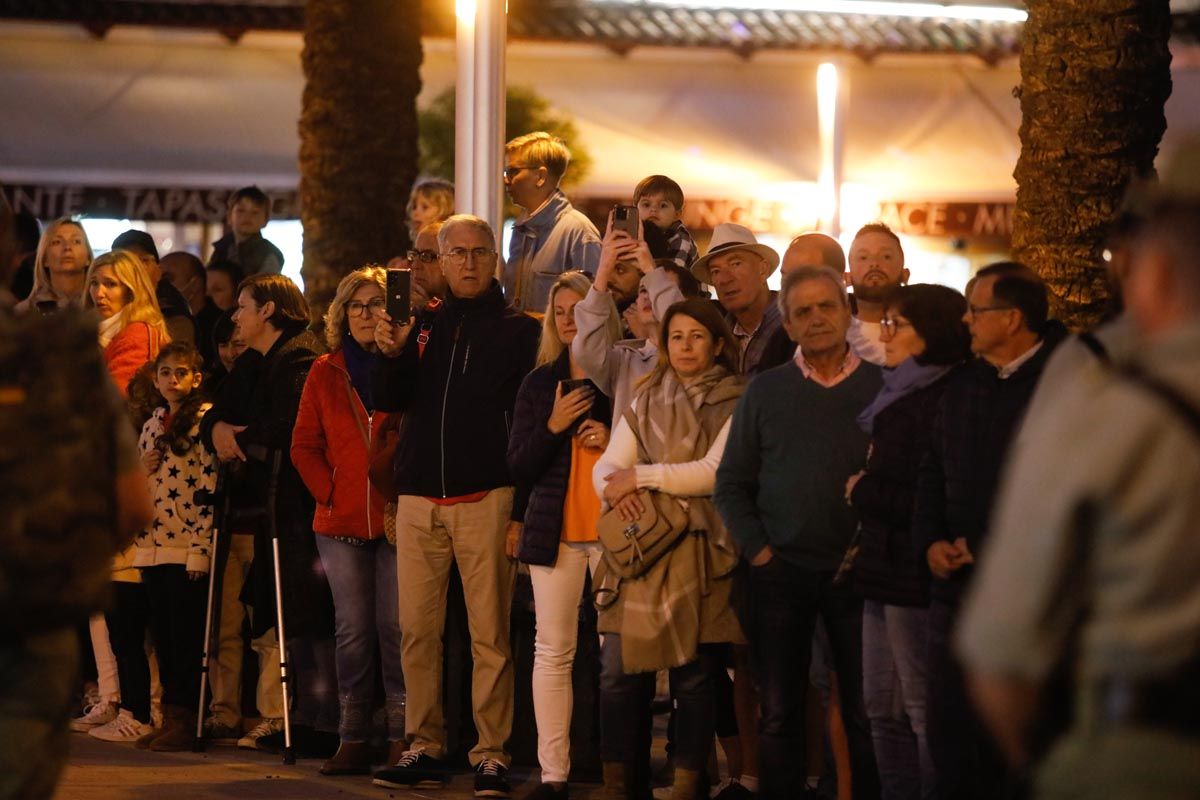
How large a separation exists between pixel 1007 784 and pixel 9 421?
3536 mm

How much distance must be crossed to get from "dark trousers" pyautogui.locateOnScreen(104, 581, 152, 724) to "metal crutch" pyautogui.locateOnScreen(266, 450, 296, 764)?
0.97m

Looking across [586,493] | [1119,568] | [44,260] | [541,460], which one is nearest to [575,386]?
[541,460]

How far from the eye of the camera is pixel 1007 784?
6.38 m

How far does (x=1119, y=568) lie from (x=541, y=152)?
724 cm

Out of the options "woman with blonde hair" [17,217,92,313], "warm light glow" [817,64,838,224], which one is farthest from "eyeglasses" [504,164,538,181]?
"warm light glow" [817,64,838,224]

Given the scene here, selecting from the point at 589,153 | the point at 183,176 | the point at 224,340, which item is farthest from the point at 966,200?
the point at 224,340

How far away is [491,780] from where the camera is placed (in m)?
8.87

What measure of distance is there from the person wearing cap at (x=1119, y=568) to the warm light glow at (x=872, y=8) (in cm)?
2316

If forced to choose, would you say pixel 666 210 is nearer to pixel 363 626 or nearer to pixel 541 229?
pixel 541 229

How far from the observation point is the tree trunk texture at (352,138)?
47.4ft

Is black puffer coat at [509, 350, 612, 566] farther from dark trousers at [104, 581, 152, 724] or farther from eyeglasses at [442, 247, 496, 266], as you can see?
dark trousers at [104, 581, 152, 724]

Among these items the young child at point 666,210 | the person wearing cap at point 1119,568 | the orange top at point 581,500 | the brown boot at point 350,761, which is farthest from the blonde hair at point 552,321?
the person wearing cap at point 1119,568

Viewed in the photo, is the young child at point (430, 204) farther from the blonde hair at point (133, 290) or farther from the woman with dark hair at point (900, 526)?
the woman with dark hair at point (900, 526)

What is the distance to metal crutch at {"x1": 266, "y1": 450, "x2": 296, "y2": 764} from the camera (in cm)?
963
